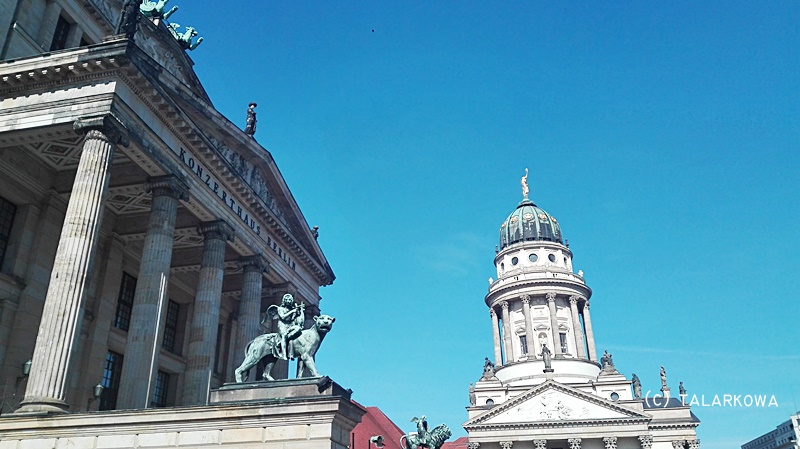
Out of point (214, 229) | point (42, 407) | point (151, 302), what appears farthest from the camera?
point (214, 229)

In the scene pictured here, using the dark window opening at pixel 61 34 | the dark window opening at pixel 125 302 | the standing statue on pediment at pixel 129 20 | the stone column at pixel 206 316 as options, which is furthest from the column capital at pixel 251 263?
the standing statue on pediment at pixel 129 20

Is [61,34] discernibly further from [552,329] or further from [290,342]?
[552,329]

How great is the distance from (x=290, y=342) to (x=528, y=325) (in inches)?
2919

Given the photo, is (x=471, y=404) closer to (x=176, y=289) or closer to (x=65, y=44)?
(x=176, y=289)

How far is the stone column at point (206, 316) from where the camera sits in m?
25.2

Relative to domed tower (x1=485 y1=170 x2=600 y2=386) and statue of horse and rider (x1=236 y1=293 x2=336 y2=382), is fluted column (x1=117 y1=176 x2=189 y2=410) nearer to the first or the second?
statue of horse and rider (x1=236 y1=293 x2=336 y2=382)

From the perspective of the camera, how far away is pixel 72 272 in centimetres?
1864

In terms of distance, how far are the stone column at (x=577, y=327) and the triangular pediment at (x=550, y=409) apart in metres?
11.4

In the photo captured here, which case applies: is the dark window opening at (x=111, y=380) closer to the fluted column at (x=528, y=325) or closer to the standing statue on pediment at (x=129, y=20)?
the standing statue on pediment at (x=129, y=20)

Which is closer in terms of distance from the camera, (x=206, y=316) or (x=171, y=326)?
(x=206, y=316)

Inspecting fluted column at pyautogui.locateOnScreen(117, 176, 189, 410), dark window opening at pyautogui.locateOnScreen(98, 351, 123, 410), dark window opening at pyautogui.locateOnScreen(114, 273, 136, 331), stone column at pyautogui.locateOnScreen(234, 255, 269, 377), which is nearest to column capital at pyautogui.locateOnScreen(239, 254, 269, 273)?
stone column at pyautogui.locateOnScreen(234, 255, 269, 377)

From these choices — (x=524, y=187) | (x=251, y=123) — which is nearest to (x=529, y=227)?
(x=524, y=187)

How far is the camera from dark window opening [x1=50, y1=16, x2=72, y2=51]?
86.8ft

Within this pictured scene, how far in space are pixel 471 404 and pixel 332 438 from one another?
7412 centimetres
